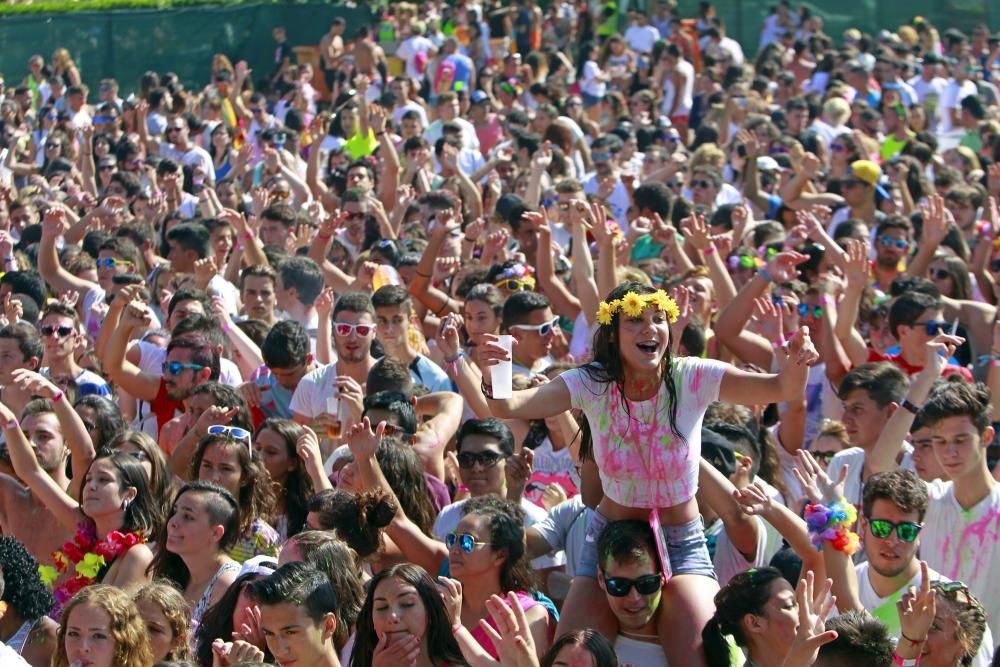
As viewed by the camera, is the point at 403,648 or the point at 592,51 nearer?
the point at 403,648

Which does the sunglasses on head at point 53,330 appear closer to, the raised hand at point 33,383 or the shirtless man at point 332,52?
the raised hand at point 33,383

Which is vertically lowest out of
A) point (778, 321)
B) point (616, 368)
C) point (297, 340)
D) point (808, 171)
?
point (808, 171)

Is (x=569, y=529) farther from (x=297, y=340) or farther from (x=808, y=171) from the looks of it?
(x=808, y=171)

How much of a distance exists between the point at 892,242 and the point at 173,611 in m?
6.16

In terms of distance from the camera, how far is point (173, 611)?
17.7ft

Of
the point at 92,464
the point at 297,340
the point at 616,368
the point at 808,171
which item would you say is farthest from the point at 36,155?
the point at 616,368

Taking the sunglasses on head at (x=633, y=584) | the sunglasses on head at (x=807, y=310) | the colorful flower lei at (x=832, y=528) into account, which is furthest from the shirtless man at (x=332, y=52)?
the sunglasses on head at (x=633, y=584)

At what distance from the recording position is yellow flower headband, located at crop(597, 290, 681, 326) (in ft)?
17.3

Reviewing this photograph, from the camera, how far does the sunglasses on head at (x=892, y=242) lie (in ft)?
33.2

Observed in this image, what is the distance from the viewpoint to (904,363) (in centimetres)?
800

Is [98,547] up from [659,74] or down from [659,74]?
up

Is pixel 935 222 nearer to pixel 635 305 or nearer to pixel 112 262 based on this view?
pixel 635 305

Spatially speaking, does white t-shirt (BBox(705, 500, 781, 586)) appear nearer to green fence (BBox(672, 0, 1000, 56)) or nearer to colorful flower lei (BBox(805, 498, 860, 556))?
colorful flower lei (BBox(805, 498, 860, 556))

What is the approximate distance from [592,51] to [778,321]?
568 inches
